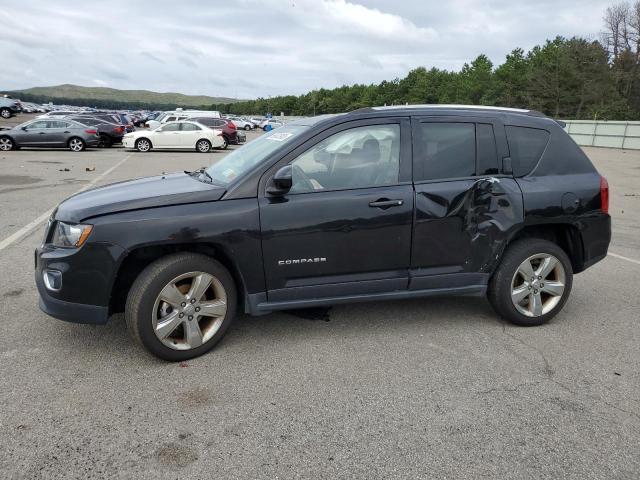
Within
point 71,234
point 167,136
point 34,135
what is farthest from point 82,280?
point 167,136

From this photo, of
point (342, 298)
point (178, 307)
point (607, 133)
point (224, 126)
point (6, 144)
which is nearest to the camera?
point (178, 307)

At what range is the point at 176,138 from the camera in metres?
24.9

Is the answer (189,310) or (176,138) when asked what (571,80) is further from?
(189,310)

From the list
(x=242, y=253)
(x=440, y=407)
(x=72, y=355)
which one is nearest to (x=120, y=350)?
(x=72, y=355)

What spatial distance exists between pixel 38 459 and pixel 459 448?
82.3 inches

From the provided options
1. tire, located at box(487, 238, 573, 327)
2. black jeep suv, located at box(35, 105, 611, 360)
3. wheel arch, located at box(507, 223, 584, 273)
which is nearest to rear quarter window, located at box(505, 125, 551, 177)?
black jeep suv, located at box(35, 105, 611, 360)

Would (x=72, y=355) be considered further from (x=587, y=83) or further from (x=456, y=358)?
(x=587, y=83)

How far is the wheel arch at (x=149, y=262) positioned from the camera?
11.5ft

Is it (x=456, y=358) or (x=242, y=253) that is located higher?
(x=242, y=253)

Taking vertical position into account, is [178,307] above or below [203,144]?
above

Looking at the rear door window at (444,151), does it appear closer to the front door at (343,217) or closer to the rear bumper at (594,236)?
the front door at (343,217)

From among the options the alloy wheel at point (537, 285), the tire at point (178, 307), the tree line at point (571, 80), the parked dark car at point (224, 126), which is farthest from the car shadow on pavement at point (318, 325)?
the tree line at point (571, 80)

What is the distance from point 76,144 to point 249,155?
72.6 feet

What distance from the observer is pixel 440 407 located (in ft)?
9.98
